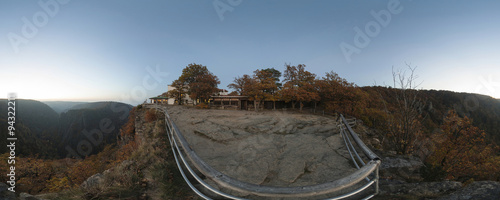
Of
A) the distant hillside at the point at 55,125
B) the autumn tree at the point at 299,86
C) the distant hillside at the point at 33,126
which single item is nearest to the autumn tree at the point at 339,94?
the autumn tree at the point at 299,86

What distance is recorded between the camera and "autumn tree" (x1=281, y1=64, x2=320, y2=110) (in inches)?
939

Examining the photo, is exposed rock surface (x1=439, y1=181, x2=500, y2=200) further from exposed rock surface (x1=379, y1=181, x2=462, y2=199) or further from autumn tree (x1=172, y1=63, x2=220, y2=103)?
autumn tree (x1=172, y1=63, x2=220, y2=103)

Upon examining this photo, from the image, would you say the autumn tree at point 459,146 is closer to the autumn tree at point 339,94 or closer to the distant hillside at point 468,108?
the autumn tree at point 339,94

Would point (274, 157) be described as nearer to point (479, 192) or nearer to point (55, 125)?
point (479, 192)

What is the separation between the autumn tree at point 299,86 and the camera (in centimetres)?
2384

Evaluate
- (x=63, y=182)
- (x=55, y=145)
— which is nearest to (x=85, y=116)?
(x=55, y=145)

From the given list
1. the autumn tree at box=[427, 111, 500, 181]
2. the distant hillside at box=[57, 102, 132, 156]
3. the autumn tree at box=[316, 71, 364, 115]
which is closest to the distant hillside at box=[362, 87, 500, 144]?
the autumn tree at box=[316, 71, 364, 115]

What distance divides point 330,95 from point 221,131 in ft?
70.4

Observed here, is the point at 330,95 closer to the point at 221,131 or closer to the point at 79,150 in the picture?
the point at 221,131

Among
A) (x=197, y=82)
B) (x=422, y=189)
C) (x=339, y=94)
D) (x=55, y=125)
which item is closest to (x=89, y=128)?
(x=55, y=125)

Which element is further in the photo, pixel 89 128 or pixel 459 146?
pixel 89 128

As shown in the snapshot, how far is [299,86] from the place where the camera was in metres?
27.3

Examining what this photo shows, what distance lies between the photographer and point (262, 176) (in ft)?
11.0

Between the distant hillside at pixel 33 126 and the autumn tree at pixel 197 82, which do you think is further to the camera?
the distant hillside at pixel 33 126
